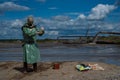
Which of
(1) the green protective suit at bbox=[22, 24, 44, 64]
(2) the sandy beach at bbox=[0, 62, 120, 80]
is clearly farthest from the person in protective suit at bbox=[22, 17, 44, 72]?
(2) the sandy beach at bbox=[0, 62, 120, 80]

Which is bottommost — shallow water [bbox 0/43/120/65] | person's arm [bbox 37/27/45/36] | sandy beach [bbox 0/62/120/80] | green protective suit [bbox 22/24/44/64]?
shallow water [bbox 0/43/120/65]

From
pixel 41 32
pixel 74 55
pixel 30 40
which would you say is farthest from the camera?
pixel 74 55

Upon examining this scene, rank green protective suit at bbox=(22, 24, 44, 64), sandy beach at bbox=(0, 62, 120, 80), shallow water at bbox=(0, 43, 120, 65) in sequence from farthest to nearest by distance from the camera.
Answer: shallow water at bbox=(0, 43, 120, 65)
green protective suit at bbox=(22, 24, 44, 64)
sandy beach at bbox=(0, 62, 120, 80)

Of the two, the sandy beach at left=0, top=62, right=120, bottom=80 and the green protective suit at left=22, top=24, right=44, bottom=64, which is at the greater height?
the green protective suit at left=22, top=24, right=44, bottom=64

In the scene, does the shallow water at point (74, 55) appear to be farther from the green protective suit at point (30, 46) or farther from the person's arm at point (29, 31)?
the person's arm at point (29, 31)

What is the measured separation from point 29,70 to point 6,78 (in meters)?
1.57

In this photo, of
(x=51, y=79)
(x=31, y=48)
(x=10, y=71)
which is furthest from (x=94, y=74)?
(x=10, y=71)

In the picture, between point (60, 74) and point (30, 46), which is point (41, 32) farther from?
point (60, 74)

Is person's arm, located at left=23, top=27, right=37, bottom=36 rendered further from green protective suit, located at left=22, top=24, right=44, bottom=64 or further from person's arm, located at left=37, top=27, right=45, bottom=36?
person's arm, located at left=37, top=27, right=45, bottom=36

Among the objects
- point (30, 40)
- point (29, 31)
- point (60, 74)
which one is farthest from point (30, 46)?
point (60, 74)

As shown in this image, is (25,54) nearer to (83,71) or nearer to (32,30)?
(32,30)

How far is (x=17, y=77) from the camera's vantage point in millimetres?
12914

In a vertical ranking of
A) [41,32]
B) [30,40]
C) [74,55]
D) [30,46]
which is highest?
[41,32]

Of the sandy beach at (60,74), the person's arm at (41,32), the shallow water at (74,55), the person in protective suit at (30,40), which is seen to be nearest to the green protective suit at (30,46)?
the person in protective suit at (30,40)
